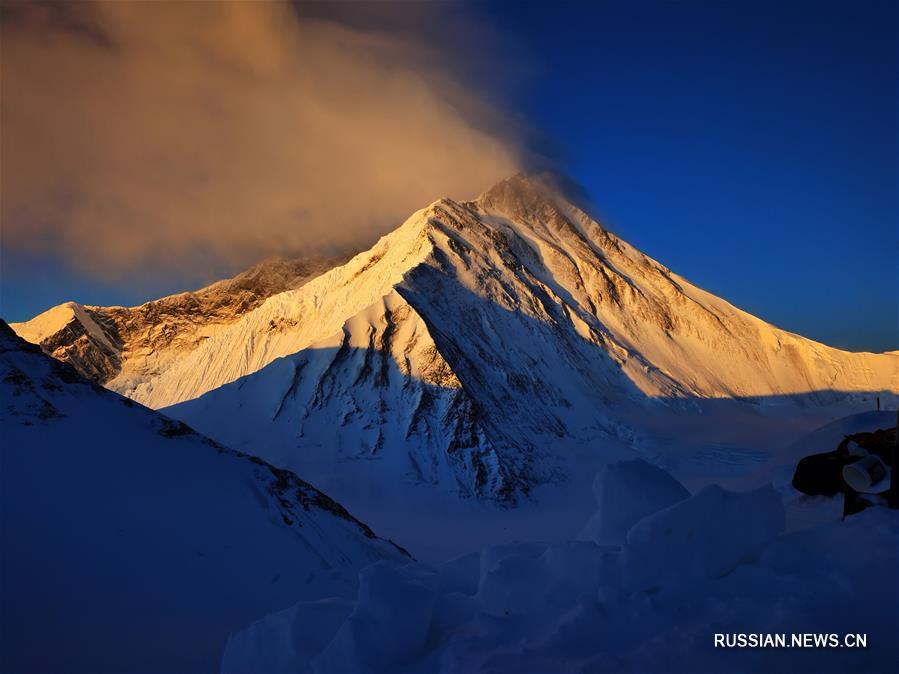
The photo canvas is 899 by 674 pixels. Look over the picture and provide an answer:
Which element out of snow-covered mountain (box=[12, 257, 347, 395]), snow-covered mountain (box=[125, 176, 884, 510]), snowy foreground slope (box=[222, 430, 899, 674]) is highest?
snow-covered mountain (box=[12, 257, 347, 395])

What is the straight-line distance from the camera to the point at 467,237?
88875mm

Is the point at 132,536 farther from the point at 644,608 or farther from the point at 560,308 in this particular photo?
the point at 560,308

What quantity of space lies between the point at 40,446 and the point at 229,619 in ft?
25.2

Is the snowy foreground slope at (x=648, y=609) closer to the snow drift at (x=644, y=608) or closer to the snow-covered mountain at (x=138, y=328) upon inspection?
the snow drift at (x=644, y=608)

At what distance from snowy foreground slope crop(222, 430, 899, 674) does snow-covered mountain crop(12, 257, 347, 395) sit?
421 ft

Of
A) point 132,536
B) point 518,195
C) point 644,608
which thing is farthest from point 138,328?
point 644,608

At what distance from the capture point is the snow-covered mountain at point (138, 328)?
12862 centimetres

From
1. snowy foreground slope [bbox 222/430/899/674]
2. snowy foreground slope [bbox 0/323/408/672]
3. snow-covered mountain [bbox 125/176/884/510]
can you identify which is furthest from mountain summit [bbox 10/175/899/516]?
snowy foreground slope [bbox 222/430/899/674]

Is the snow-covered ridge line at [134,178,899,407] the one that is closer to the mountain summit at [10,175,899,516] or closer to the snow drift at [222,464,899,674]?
the mountain summit at [10,175,899,516]

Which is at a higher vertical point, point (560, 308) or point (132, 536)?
point (560, 308)

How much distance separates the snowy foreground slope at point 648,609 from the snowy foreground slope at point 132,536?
9.99m

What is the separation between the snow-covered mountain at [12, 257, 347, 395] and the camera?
422 ft

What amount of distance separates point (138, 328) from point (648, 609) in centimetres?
15189

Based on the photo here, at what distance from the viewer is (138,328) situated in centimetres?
14025
